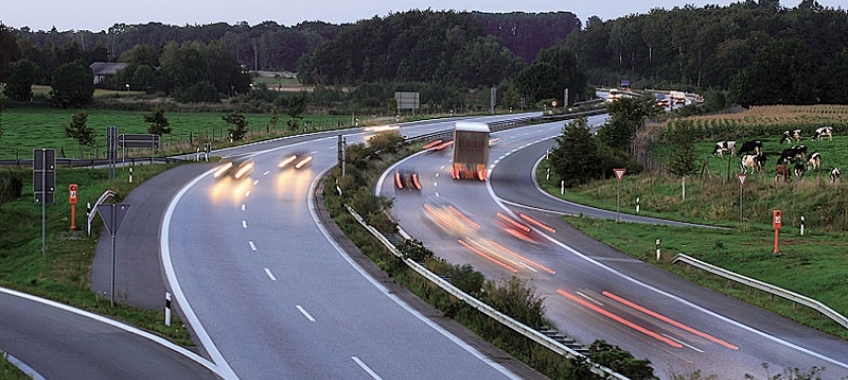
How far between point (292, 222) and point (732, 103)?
9330 cm

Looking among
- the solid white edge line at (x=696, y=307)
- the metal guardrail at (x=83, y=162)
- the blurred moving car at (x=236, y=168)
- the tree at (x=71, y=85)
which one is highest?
the tree at (x=71, y=85)

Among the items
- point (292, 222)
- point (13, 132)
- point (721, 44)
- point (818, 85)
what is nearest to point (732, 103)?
point (818, 85)

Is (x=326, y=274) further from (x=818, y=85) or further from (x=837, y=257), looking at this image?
(x=818, y=85)

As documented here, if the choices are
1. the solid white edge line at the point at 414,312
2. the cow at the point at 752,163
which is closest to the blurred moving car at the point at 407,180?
the solid white edge line at the point at 414,312

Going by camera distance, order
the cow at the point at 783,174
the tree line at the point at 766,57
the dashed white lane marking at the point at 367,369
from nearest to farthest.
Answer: the dashed white lane marking at the point at 367,369, the cow at the point at 783,174, the tree line at the point at 766,57

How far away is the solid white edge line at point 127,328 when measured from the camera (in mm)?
18889

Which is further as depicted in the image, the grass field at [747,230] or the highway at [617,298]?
the grass field at [747,230]

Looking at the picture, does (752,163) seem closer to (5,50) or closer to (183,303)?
(183,303)

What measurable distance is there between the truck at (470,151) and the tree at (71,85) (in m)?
86.7

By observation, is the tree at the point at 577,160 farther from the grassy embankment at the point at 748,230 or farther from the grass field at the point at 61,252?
the grass field at the point at 61,252

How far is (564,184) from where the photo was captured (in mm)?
60062

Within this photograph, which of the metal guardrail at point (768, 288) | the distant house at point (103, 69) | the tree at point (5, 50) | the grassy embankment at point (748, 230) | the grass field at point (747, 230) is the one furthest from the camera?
the distant house at point (103, 69)

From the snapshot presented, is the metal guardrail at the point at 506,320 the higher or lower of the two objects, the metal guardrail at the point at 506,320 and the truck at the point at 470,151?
the lower

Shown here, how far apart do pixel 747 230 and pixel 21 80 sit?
116 m
